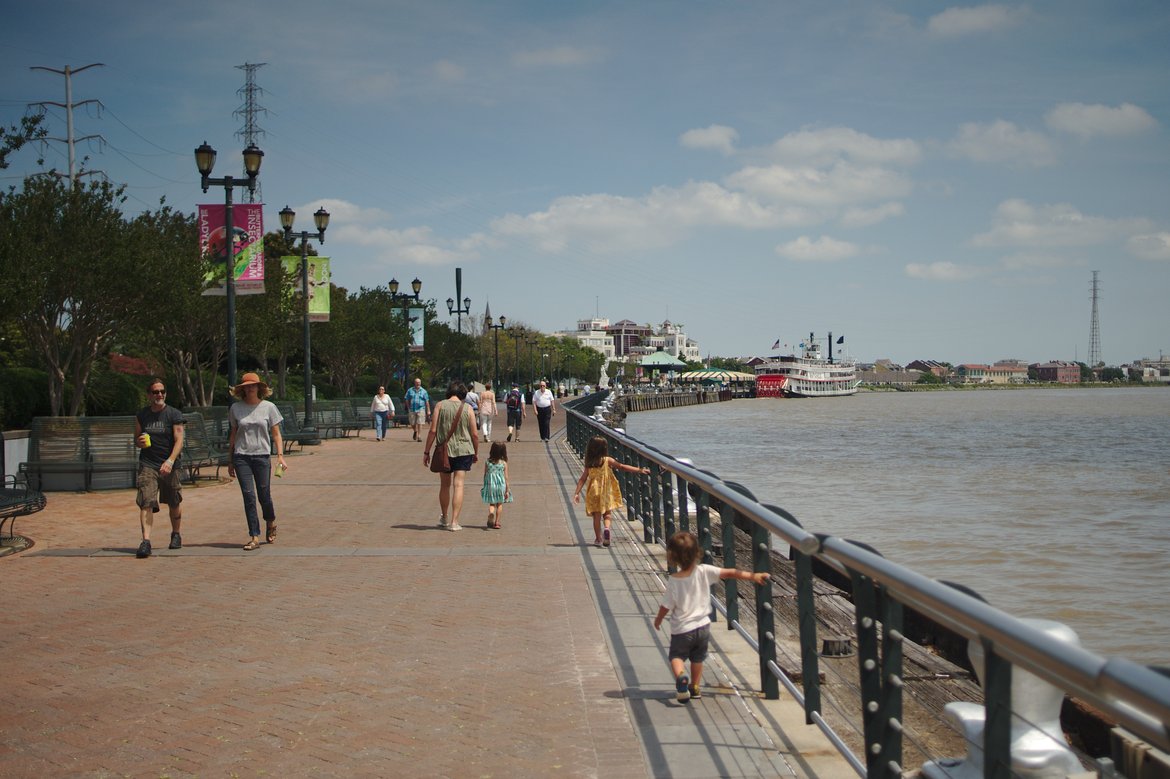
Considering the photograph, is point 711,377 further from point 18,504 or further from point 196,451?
point 18,504

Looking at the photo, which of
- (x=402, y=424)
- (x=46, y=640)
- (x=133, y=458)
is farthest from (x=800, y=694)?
(x=402, y=424)

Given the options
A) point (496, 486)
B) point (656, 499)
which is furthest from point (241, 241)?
point (656, 499)

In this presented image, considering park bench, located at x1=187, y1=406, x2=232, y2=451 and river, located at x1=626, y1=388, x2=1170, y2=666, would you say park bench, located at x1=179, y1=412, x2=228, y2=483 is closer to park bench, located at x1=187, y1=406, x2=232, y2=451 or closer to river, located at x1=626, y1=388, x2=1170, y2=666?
park bench, located at x1=187, y1=406, x2=232, y2=451

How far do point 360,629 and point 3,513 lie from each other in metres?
5.03

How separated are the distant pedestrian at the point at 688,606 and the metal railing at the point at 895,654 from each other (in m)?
0.31

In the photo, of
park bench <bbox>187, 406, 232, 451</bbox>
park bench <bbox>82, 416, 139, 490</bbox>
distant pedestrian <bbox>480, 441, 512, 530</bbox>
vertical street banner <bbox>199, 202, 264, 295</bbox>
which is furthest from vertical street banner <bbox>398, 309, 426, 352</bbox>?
distant pedestrian <bbox>480, 441, 512, 530</bbox>

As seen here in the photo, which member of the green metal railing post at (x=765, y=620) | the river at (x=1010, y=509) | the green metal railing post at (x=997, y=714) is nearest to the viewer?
the green metal railing post at (x=997, y=714)

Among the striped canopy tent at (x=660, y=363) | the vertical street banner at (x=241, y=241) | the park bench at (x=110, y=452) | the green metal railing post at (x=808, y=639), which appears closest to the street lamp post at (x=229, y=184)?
the vertical street banner at (x=241, y=241)

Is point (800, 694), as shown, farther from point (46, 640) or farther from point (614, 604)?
point (46, 640)

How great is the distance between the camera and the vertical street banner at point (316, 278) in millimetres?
30234

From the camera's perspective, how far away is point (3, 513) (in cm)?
1034

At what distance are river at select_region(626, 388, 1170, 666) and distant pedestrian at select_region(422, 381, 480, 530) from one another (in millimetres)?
6922

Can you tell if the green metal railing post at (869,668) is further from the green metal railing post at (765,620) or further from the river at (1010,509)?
the river at (1010,509)

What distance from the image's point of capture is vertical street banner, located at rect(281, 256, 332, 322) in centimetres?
3023
